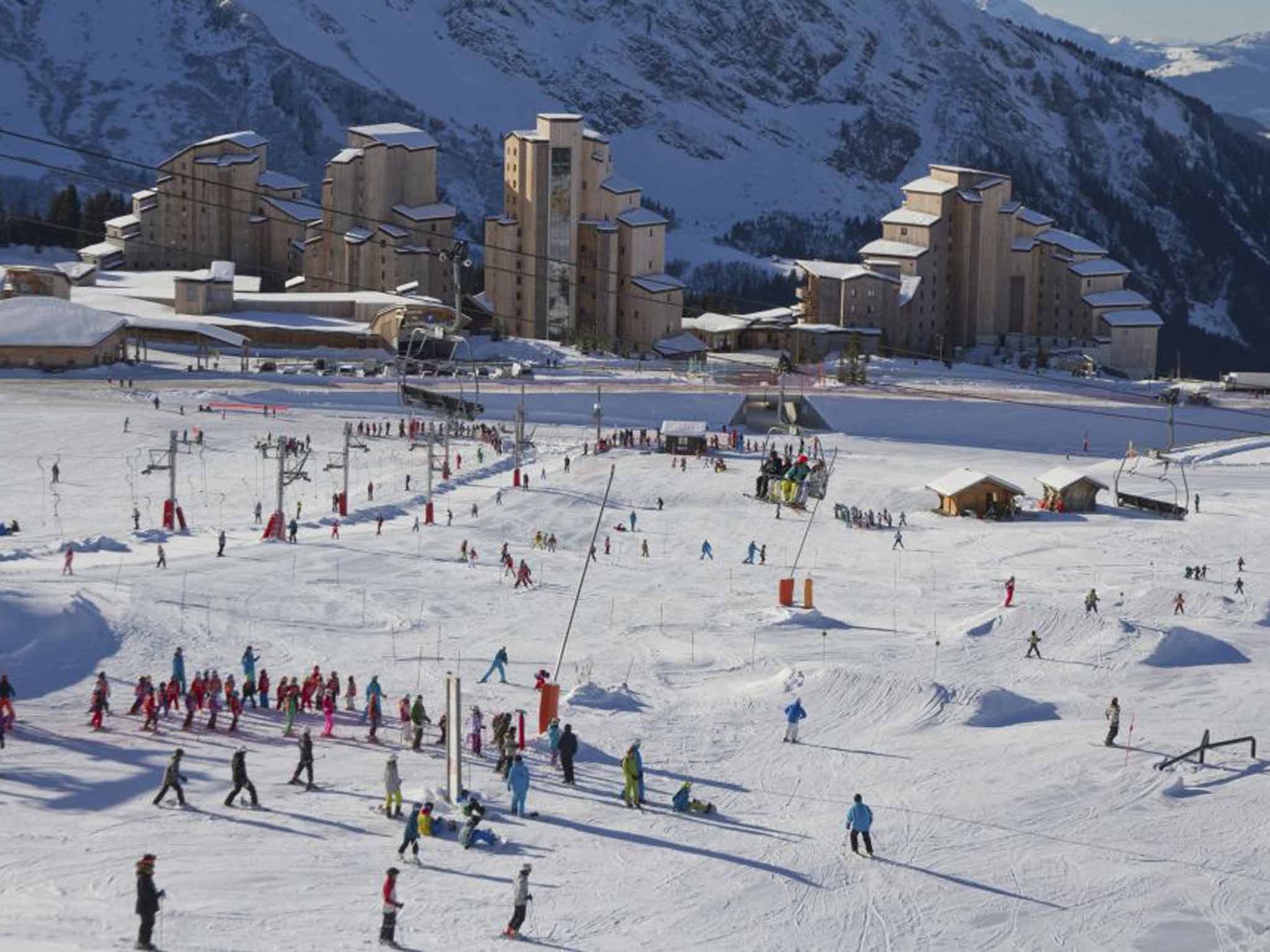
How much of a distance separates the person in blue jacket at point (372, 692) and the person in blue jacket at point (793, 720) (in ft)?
19.2

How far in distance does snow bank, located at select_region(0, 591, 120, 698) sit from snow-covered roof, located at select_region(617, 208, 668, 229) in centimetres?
7311

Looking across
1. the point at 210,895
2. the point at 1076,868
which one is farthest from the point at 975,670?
the point at 210,895

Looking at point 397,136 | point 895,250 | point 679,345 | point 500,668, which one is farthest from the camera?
point 397,136

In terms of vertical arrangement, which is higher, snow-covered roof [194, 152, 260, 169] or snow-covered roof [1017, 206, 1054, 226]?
snow-covered roof [194, 152, 260, 169]

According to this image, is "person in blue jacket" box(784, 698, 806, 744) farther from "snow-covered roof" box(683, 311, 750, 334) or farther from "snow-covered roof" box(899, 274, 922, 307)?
"snow-covered roof" box(899, 274, 922, 307)

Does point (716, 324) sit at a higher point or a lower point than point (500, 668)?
higher

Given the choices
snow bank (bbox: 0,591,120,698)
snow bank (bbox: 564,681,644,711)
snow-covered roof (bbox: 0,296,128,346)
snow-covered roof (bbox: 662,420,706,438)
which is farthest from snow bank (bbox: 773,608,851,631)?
snow-covered roof (bbox: 0,296,128,346)

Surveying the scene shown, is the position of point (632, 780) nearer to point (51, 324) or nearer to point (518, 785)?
point (518, 785)

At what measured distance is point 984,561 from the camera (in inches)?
2072

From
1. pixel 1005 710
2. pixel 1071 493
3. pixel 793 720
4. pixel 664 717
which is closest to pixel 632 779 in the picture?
pixel 793 720

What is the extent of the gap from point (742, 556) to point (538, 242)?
5684cm

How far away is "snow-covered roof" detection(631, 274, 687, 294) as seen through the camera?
10781 centimetres

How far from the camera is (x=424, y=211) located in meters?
113

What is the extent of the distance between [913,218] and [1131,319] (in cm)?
1210
